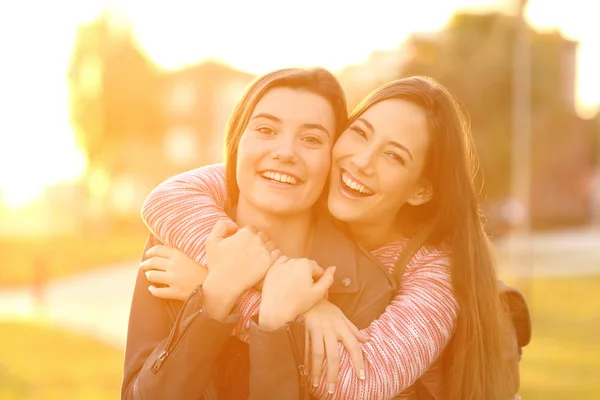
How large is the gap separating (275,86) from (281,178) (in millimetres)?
338

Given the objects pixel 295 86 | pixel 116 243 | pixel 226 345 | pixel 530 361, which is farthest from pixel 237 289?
pixel 116 243

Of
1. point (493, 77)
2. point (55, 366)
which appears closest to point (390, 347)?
point (55, 366)

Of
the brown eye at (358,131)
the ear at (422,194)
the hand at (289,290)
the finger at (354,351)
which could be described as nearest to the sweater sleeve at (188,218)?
the hand at (289,290)

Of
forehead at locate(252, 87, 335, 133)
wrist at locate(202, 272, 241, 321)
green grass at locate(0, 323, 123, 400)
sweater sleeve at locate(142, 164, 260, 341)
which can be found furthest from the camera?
green grass at locate(0, 323, 123, 400)

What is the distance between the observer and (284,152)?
2.74 metres

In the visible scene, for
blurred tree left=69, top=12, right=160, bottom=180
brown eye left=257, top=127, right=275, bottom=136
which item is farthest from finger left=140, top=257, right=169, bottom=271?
blurred tree left=69, top=12, right=160, bottom=180

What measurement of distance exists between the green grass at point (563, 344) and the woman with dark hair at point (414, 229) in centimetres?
645

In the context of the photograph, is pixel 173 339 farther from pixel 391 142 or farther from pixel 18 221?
pixel 18 221

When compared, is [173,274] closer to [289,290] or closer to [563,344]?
[289,290]

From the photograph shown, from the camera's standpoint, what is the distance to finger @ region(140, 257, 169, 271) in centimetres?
274

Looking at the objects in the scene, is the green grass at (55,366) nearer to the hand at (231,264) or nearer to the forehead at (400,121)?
the hand at (231,264)

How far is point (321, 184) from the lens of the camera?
2879mm

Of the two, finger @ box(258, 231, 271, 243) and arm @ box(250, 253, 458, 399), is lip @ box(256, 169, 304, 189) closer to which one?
finger @ box(258, 231, 271, 243)

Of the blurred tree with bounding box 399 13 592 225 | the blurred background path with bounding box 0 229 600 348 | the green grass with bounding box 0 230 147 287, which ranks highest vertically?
the blurred tree with bounding box 399 13 592 225
